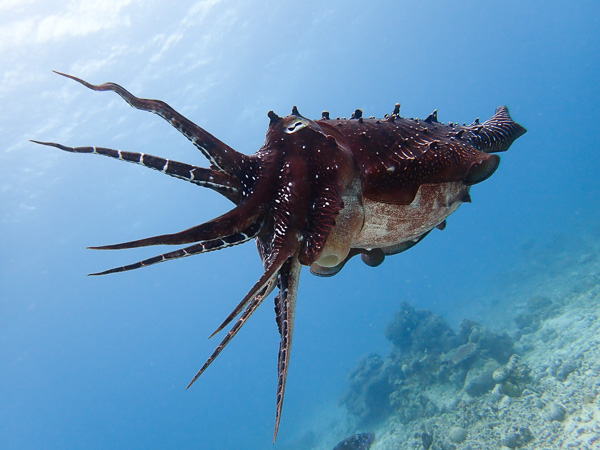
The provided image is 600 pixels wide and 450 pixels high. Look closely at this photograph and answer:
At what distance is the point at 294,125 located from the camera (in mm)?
2459

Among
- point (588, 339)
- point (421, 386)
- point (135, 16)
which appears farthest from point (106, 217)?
point (588, 339)

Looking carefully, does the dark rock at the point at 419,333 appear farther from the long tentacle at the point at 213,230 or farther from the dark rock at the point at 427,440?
the long tentacle at the point at 213,230

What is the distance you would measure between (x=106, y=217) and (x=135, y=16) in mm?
29190

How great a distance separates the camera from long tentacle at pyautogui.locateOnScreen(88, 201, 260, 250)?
1.71 metres

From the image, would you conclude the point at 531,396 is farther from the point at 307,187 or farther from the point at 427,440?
the point at 307,187

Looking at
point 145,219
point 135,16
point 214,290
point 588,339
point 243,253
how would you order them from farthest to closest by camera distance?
point 214,290, point 243,253, point 145,219, point 135,16, point 588,339

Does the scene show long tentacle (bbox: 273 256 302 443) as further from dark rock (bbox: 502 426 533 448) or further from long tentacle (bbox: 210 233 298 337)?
dark rock (bbox: 502 426 533 448)

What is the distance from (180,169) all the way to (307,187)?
72cm

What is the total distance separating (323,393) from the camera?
5184 cm

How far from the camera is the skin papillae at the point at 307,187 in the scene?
1.91 meters

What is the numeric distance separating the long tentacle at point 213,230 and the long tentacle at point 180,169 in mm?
238

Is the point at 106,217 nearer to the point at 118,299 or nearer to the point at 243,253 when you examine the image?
the point at 118,299

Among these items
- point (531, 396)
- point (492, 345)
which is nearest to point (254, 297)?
point (531, 396)

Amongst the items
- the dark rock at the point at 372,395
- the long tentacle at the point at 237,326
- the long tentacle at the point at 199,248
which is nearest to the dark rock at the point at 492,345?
the dark rock at the point at 372,395
